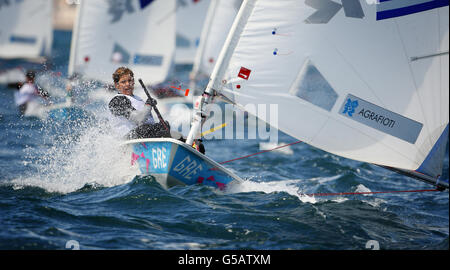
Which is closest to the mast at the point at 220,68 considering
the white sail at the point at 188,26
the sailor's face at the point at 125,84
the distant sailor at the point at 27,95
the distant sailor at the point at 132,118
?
the distant sailor at the point at 132,118

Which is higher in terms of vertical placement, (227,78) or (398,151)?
(227,78)

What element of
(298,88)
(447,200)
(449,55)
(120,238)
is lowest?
(120,238)

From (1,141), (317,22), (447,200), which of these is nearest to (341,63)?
(317,22)

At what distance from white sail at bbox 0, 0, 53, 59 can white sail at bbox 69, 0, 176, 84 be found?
24.4 feet

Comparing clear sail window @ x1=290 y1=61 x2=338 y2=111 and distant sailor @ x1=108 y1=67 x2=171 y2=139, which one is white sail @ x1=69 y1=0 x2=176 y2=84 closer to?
distant sailor @ x1=108 y1=67 x2=171 y2=139

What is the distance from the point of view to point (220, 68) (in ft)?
18.0

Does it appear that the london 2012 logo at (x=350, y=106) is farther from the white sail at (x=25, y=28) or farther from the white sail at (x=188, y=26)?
the white sail at (x=25, y=28)

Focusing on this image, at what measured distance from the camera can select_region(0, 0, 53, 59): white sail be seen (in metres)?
19.1

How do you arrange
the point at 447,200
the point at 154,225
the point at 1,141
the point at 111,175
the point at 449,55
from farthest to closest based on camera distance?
1. the point at 1,141
2. the point at 447,200
3. the point at 111,175
4. the point at 449,55
5. the point at 154,225

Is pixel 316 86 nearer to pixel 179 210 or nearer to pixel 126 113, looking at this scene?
pixel 179 210

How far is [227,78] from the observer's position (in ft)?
18.0

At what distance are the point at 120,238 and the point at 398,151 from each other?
120 inches

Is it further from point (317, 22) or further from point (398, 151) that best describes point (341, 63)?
point (398, 151)

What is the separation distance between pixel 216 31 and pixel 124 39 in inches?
101
